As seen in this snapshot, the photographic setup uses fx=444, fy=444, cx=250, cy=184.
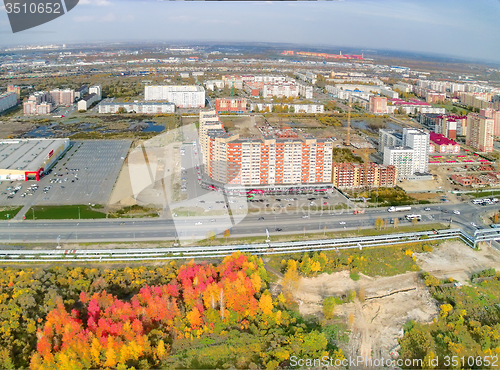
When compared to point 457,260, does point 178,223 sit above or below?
above

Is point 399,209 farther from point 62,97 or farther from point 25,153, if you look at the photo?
point 62,97

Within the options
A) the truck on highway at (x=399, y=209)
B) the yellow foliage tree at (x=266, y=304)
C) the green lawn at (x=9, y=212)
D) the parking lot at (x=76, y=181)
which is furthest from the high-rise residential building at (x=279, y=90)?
the yellow foliage tree at (x=266, y=304)

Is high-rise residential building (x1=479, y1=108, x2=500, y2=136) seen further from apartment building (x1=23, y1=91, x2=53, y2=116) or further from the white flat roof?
apartment building (x1=23, y1=91, x2=53, y2=116)

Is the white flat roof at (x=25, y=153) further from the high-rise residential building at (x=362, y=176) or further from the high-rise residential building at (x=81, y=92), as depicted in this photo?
the high-rise residential building at (x=81, y=92)

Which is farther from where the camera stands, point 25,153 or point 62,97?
point 62,97

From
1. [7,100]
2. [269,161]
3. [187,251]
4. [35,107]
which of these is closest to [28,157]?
[269,161]

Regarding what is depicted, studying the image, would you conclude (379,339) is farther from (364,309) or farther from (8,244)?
(8,244)
